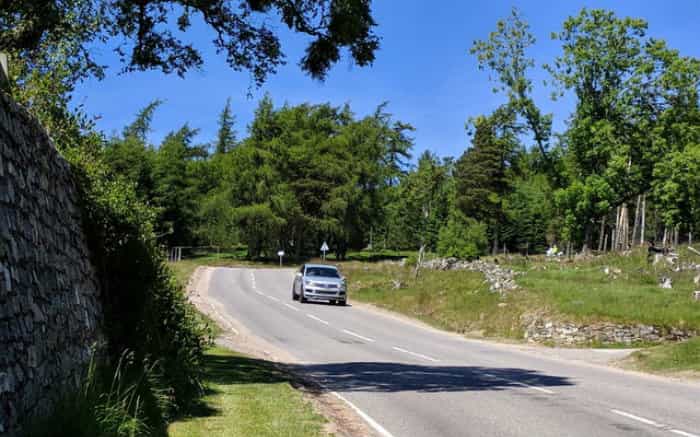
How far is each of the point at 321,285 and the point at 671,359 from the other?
21.4m

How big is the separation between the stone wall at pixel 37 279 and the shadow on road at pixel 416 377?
5642 mm

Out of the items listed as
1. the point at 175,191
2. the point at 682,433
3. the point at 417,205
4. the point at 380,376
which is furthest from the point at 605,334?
the point at 417,205

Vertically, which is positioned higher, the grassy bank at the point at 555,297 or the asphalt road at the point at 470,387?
the grassy bank at the point at 555,297

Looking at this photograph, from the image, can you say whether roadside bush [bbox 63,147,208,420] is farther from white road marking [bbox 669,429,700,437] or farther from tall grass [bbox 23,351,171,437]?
white road marking [bbox 669,429,700,437]

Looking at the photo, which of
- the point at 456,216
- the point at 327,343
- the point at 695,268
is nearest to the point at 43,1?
the point at 327,343

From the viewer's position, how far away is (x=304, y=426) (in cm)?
959

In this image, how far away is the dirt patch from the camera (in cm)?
1001

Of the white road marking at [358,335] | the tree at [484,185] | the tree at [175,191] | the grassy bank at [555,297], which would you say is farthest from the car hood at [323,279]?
the tree at [484,185]

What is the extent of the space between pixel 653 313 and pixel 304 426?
19.0 m

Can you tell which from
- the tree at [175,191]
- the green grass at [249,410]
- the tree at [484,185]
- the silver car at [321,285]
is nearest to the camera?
the green grass at [249,410]

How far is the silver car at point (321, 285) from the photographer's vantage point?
125 feet

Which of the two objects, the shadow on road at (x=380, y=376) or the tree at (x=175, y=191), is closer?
the shadow on road at (x=380, y=376)

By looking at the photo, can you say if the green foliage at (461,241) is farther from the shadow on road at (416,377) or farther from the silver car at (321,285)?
the shadow on road at (416,377)

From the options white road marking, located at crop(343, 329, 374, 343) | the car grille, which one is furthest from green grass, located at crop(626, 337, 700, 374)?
the car grille
